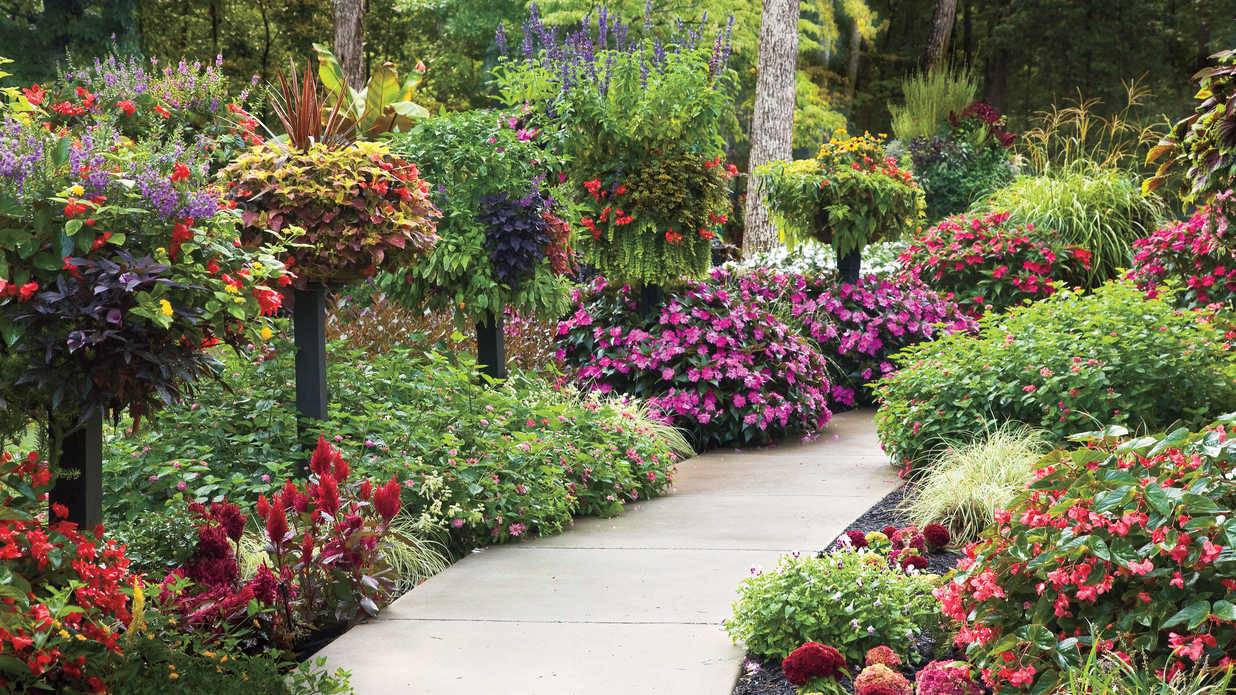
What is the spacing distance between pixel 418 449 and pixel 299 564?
1.42m

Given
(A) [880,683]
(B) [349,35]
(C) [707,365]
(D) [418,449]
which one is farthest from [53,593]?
(B) [349,35]

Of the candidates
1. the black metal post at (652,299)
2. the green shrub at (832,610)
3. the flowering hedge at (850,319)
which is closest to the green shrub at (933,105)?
the flowering hedge at (850,319)

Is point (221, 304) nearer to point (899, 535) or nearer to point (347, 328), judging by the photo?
point (899, 535)

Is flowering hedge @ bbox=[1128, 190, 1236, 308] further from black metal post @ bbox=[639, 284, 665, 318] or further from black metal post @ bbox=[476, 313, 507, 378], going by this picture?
black metal post @ bbox=[476, 313, 507, 378]

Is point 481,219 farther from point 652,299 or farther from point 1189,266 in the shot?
point 1189,266

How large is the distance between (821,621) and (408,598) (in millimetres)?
1613

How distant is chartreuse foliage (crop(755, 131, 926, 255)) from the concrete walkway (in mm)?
3545

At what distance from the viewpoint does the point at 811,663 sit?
10.7 feet

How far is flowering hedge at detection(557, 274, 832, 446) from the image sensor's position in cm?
767

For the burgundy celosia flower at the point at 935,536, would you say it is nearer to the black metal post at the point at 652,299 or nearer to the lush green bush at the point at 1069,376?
the lush green bush at the point at 1069,376

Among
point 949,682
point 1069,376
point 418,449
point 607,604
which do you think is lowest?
point 607,604

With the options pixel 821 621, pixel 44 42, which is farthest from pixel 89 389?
pixel 44 42

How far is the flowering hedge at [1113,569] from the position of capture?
279cm

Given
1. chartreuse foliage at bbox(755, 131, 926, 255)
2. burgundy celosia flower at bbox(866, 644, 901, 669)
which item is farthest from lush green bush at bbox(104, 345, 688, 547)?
chartreuse foliage at bbox(755, 131, 926, 255)
